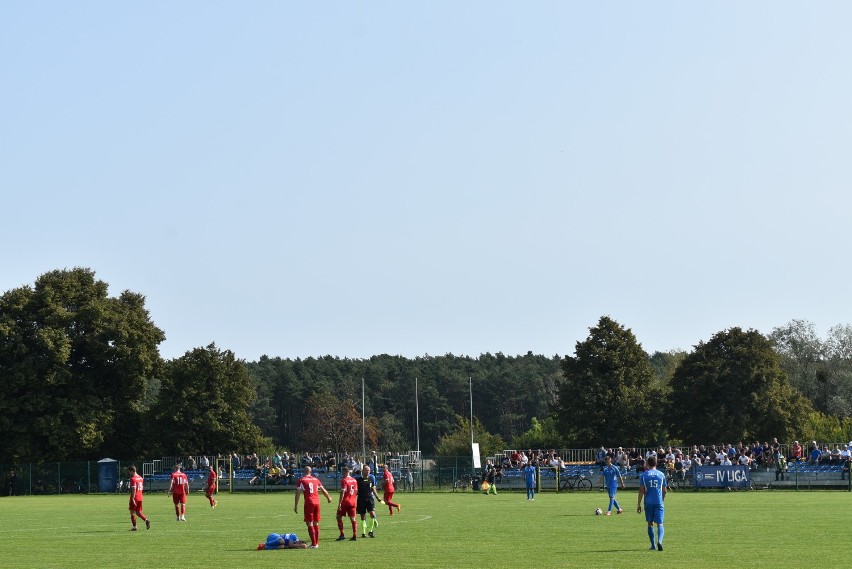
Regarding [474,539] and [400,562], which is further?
[474,539]

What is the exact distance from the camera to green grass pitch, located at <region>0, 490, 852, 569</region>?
21.5 meters

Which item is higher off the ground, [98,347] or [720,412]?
[98,347]

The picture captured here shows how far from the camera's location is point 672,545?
78.1ft

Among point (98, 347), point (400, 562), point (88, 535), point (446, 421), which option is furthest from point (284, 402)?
point (400, 562)

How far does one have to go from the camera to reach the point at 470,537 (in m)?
27.1

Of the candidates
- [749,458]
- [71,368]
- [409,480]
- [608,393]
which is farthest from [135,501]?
[608,393]

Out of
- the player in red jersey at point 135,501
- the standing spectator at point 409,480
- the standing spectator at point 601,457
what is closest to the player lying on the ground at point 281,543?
the player in red jersey at point 135,501

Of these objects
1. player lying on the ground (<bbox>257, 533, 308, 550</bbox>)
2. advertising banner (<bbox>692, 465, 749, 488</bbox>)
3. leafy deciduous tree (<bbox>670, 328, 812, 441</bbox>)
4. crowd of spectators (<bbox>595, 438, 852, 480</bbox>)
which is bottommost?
advertising banner (<bbox>692, 465, 749, 488</bbox>)

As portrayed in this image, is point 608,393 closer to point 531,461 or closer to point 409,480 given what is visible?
point 531,461

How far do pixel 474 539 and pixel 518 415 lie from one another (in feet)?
412

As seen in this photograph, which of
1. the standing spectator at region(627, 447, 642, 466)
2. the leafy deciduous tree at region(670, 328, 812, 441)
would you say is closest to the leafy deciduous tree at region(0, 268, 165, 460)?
the standing spectator at region(627, 447, 642, 466)

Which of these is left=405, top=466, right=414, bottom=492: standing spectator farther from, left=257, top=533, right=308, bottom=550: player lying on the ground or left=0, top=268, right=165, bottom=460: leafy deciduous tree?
left=257, top=533, right=308, bottom=550: player lying on the ground

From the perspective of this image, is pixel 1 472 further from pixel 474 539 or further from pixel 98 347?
pixel 474 539

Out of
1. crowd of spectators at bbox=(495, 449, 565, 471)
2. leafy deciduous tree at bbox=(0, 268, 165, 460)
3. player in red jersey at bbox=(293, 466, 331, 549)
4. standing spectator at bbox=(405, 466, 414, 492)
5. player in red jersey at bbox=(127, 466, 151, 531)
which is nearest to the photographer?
player in red jersey at bbox=(293, 466, 331, 549)
